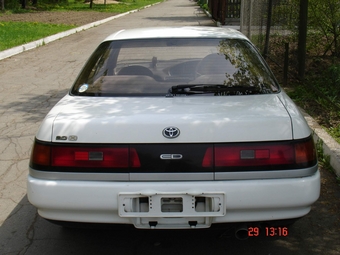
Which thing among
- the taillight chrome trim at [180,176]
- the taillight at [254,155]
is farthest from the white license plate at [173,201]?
the taillight at [254,155]

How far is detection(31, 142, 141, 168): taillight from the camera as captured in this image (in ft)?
9.62

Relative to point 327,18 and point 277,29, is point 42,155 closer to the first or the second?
point 327,18

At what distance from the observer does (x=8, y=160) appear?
5375 millimetres

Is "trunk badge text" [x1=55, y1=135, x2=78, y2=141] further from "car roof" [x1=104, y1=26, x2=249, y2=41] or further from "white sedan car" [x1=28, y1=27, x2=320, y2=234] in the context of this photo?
"car roof" [x1=104, y1=26, x2=249, y2=41]

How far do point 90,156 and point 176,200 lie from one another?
58 cm

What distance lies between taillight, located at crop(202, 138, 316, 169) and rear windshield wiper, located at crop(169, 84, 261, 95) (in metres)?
0.71

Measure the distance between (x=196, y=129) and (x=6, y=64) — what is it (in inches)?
402

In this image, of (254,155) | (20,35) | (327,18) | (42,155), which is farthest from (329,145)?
(20,35)

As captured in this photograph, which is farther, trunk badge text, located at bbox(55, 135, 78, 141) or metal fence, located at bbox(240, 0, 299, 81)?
metal fence, located at bbox(240, 0, 299, 81)

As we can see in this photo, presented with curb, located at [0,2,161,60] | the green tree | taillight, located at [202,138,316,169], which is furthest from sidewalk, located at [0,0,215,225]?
the green tree

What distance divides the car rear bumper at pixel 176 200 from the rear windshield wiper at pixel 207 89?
0.85 metres

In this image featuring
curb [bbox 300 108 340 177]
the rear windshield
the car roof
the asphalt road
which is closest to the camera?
the asphalt road

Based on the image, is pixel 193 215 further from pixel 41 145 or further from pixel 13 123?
pixel 13 123

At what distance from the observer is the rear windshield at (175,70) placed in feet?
11.9
